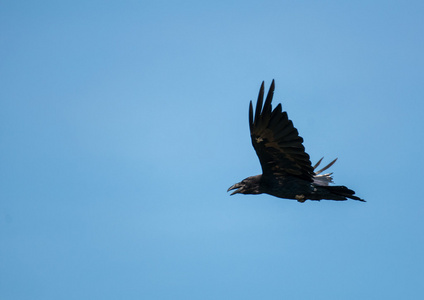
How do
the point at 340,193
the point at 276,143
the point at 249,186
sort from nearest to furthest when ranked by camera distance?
the point at 276,143
the point at 340,193
the point at 249,186

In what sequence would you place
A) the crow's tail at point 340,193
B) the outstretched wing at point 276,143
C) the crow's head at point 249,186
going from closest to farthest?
the outstretched wing at point 276,143 < the crow's tail at point 340,193 < the crow's head at point 249,186

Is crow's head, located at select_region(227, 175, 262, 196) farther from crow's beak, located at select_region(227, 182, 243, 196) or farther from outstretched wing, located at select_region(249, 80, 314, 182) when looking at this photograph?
outstretched wing, located at select_region(249, 80, 314, 182)

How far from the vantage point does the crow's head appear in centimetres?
1520

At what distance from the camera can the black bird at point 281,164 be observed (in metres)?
14.0

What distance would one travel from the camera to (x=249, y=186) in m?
15.3

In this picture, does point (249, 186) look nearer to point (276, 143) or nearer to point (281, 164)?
point (281, 164)

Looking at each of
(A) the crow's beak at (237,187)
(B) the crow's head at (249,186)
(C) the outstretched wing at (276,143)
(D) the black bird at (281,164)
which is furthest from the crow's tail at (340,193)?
(A) the crow's beak at (237,187)

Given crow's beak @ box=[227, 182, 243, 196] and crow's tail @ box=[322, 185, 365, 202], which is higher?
crow's beak @ box=[227, 182, 243, 196]

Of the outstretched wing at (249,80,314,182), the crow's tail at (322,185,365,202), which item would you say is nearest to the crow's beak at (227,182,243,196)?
the outstretched wing at (249,80,314,182)

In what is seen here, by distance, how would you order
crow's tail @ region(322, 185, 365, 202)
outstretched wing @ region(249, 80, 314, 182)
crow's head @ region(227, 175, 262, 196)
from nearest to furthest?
outstretched wing @ region(249, 80, 314, 182), crow's tail @ region(322, 185, 365, 202), crow's head @ region(227, 175, 262, 196)

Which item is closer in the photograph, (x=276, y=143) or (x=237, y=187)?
(x=276, y=143)

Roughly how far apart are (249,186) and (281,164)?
98cm

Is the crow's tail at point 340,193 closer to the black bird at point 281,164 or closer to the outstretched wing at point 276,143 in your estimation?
the black bird at point 281,164

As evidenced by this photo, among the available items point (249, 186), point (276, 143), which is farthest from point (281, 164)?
point (249, 186)
